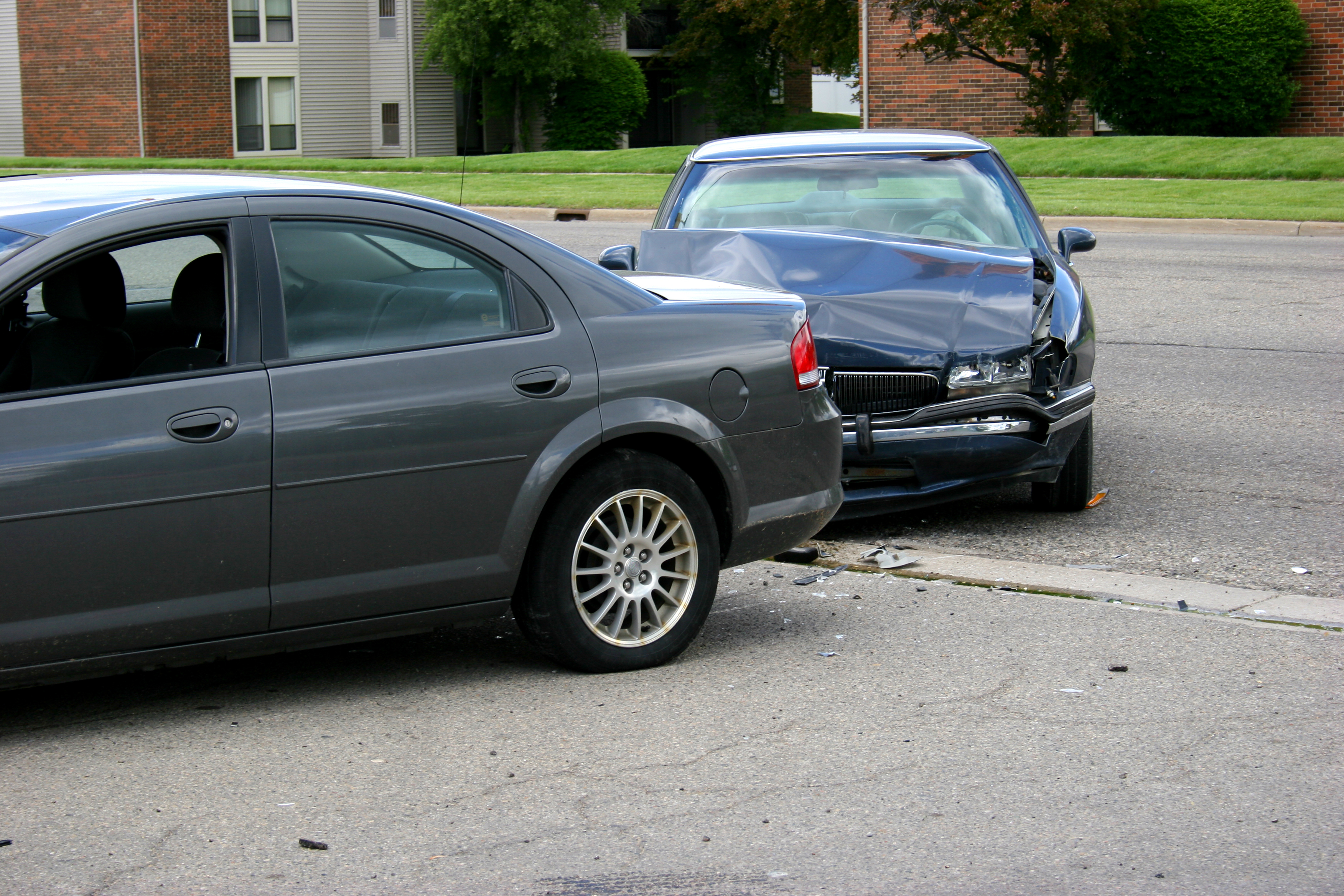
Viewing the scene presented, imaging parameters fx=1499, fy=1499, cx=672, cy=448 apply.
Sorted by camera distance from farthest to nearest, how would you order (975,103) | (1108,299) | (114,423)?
(975,103) < (1108,299) < (114,423)

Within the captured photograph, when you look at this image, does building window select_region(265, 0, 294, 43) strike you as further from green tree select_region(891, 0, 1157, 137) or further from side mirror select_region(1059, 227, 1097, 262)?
side mirror select_region(1059, 227, 1097, 262)

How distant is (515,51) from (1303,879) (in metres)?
44.7

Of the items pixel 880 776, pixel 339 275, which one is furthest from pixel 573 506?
pixel 880 776

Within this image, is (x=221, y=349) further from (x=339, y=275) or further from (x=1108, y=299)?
(x=1108, y=299)

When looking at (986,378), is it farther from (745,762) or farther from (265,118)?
(265,118)

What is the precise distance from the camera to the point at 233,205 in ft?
14.2

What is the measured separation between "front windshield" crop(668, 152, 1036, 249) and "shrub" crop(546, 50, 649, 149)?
3965 cm

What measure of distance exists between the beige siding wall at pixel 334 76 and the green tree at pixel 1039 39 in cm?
2243

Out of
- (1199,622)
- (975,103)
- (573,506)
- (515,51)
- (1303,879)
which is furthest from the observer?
(515,51)

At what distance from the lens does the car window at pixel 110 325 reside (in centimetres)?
420

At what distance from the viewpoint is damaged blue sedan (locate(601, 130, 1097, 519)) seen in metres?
6.38

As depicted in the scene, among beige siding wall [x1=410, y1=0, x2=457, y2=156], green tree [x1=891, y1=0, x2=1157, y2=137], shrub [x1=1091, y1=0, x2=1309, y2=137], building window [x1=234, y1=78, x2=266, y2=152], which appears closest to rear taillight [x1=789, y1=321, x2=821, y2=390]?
green tree [x1=891, y1=0, x2=1157, y2=137]

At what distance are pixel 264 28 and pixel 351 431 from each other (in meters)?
46.2

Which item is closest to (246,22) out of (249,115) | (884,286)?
(249,115)
